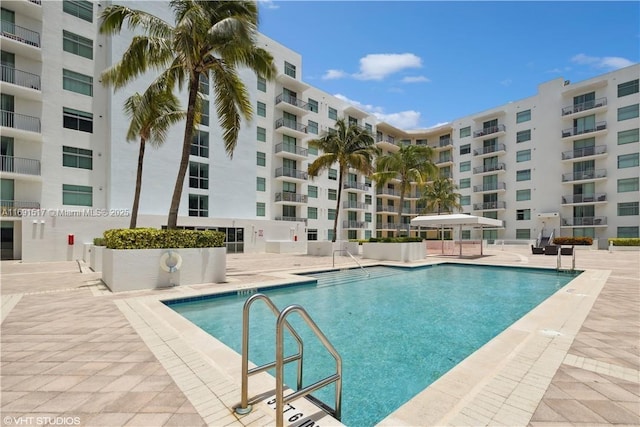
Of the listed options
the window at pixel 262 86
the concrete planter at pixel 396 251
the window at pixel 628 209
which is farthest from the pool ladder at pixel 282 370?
the window at pixel 628 209

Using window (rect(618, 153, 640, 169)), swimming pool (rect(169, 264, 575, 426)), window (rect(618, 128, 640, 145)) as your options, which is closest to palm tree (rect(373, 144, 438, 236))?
swimming pool (rect(169, 264, 575, 426))

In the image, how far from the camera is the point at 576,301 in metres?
7.68

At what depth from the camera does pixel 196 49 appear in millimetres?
9906

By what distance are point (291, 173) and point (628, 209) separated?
119 ft

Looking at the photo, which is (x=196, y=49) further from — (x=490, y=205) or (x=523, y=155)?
(x=523, y=155)

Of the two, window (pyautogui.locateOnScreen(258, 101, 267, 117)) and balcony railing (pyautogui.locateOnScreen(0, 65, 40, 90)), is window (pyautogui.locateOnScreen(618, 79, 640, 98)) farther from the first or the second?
balcony railing (pyautogui.locateOnScreen(0, 65, 40, 90))

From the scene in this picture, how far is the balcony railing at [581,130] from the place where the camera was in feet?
113

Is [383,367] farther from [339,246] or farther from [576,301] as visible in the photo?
[339,246]

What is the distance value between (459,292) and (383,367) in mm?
6924

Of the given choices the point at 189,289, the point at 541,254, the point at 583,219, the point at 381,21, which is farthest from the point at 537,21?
the point at 583,219

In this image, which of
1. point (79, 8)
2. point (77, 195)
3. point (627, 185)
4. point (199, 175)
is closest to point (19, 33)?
point (79, 8)

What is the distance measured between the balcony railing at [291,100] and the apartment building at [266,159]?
169mm

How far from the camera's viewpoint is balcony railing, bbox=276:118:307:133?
110ft

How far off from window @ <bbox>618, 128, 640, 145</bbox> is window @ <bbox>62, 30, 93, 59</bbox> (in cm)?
5113
